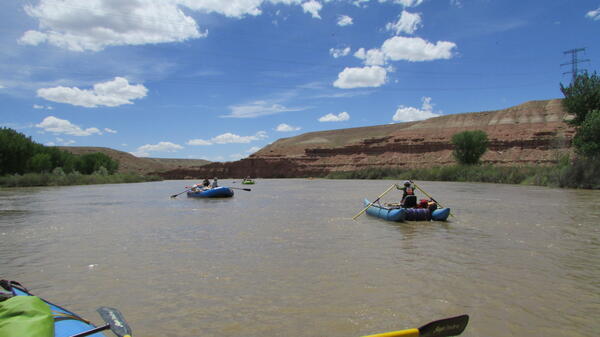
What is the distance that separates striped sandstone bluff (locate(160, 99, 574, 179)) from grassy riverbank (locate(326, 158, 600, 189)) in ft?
65.6

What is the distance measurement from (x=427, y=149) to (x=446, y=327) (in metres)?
87.3

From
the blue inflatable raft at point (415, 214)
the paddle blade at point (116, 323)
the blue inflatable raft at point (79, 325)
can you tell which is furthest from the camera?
the blue inflatable raft at point (415, 214)

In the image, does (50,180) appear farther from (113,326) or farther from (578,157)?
(578,157)

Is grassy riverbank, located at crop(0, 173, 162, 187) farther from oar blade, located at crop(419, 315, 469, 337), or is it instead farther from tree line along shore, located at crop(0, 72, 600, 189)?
oar blade, located at crop(419, 315, 469, 337)

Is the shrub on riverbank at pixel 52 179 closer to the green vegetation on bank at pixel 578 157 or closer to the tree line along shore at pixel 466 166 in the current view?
the tree line along shore at pixel 466 166

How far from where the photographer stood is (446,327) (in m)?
3.81

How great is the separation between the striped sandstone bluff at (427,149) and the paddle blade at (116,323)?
76.9 m

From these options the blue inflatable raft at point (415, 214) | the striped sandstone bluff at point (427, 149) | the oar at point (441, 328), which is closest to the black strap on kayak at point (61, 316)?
the oar at point (441, 328)

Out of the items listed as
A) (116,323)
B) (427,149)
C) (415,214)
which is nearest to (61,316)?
(116,323)

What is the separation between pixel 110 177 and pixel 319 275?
5560 cm

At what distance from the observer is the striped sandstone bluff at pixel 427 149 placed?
76188 millimetres

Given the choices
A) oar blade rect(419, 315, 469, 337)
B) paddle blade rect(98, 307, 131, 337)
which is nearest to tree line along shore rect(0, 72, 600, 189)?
oar blade rect(419, 315, 469, 337)

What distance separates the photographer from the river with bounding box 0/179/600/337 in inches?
213

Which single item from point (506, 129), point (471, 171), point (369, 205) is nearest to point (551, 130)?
point (506, 129)
